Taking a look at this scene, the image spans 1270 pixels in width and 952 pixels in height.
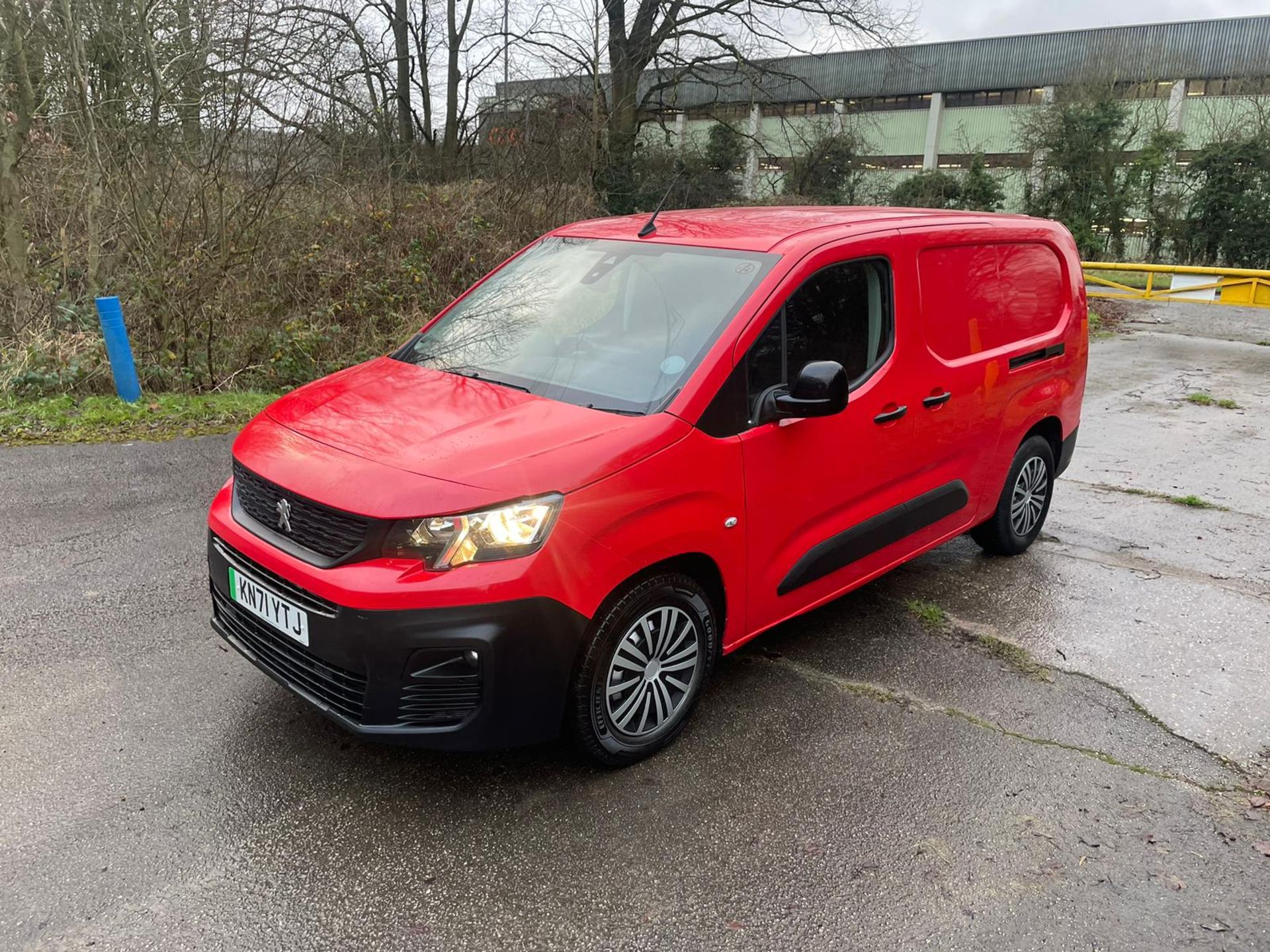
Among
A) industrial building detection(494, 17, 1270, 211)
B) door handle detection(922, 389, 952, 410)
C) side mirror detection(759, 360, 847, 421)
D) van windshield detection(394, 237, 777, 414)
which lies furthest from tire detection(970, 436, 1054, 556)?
industrial building detection(494, 17, 1270, 211)

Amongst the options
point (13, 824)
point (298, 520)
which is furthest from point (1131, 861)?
point (13, 824)

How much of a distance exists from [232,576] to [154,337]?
6.48 metres

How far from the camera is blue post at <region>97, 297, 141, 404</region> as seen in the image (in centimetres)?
742

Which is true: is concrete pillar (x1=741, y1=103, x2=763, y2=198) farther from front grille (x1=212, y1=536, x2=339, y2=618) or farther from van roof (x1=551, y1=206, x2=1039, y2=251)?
front grille (x1=212, y1=536, x2=339, y2=618)

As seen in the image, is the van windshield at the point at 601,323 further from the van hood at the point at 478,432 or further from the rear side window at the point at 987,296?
the rear side window at the point at 987,296

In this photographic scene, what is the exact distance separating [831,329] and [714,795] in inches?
73.4

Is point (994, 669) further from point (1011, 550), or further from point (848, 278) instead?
point (848, 278)

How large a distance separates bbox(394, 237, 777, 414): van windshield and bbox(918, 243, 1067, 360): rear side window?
106 cm

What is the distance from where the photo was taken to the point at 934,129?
42406mm

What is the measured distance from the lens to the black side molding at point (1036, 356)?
4.64 metres

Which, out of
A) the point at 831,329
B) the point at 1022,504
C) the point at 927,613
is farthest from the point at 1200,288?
the point at 831,329

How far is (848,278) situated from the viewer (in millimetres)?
3732

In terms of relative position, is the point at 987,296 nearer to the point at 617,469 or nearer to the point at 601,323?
the point at 601,323

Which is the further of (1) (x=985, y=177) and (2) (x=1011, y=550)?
(1) (x=985, y=177)
